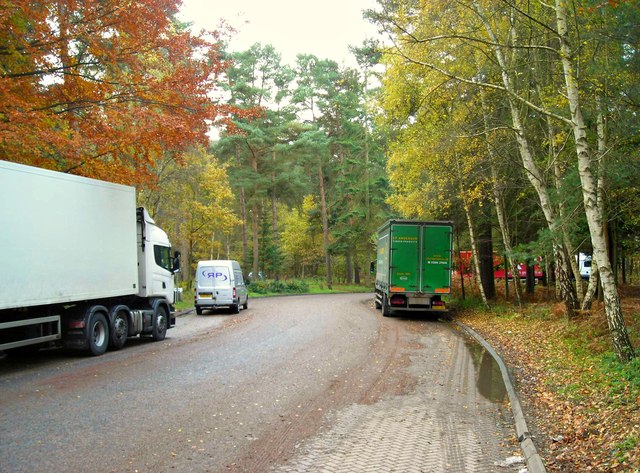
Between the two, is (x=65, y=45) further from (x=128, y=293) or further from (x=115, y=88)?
(x=128, y=293)

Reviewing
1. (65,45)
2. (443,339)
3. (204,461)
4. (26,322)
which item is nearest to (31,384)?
(26,322)

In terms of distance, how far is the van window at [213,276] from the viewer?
22.6 meters

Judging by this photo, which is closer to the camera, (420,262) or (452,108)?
(452,108)

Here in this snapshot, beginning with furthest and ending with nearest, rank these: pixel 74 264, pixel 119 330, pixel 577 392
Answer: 1. pixel 119 330
2. pixel 74 264
3. pixel 577 392

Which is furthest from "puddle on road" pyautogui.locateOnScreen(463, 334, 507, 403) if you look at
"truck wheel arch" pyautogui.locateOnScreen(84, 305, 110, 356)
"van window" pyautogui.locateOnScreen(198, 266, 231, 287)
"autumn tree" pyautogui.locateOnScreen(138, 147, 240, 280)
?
"autumn tree" pyautogui.locateOnScreen(138, 147, 240, 280)

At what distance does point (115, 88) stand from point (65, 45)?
161 centimetres

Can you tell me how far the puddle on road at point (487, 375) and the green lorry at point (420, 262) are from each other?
6.66m

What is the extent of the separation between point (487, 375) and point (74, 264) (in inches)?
335

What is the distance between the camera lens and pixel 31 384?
833 centimetres

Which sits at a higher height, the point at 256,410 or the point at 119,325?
the point at 119,325

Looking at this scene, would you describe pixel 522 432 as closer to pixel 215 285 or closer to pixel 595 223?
pixel 595 223

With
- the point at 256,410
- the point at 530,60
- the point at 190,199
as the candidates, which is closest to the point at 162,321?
the point at 256,410

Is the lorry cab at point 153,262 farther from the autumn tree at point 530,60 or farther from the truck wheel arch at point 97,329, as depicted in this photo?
the autumn tree at point 530,60

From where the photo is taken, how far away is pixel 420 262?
2014 cm
